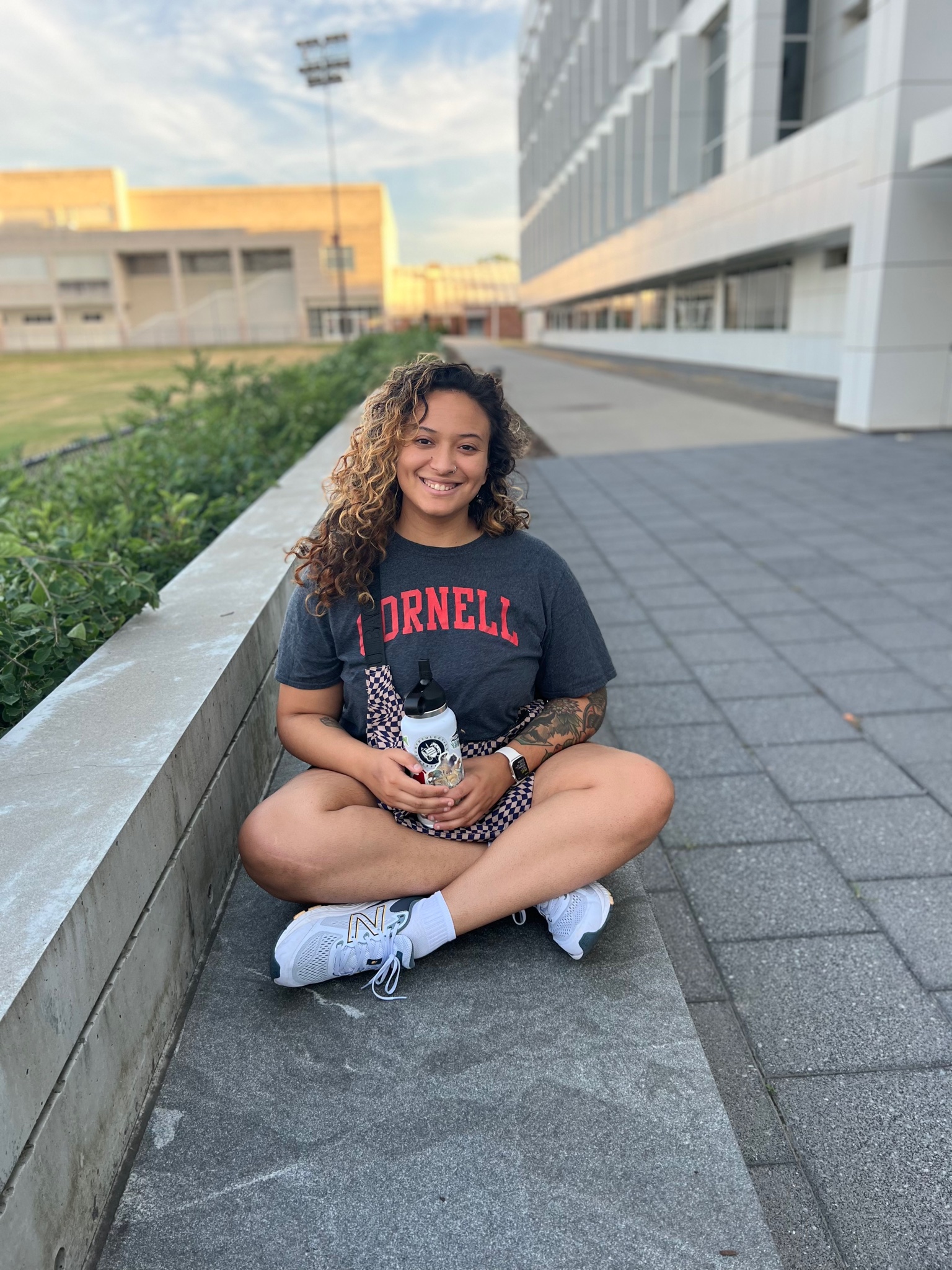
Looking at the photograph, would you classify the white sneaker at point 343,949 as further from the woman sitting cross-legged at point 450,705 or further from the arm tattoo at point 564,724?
the arm tattoo at point 564,724

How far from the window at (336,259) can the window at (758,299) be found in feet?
172

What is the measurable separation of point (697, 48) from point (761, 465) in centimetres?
1697

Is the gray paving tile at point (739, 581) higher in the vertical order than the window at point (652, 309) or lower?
lower

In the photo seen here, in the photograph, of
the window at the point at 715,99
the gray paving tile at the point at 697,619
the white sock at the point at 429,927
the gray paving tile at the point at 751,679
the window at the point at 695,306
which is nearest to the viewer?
the white sock at the point at 429,927

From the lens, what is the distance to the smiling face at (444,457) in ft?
7.38

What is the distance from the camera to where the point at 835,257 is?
18.5 meters

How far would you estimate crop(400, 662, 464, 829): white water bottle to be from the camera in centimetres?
204

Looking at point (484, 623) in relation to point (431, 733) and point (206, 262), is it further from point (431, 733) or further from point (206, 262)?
point (206, 262)

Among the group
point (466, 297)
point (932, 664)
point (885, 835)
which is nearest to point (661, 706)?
point (885, 835)

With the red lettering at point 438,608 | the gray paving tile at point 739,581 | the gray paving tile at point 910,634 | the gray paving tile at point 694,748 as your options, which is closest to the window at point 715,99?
the gray paving tile at point 739,581

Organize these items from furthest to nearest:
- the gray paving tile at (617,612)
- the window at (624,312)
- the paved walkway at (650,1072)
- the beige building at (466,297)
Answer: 1. the beige building at (466,297)
2. the window at (624,312)
3. the gray paving tile at (617,612)
4. the paved walkway at (650,1072)

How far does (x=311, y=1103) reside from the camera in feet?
5.92

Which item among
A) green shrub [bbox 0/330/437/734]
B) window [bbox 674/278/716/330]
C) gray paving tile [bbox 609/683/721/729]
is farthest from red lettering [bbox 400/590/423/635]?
window [bbox 674/278/716/330]

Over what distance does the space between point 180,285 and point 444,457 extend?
75.0 m
